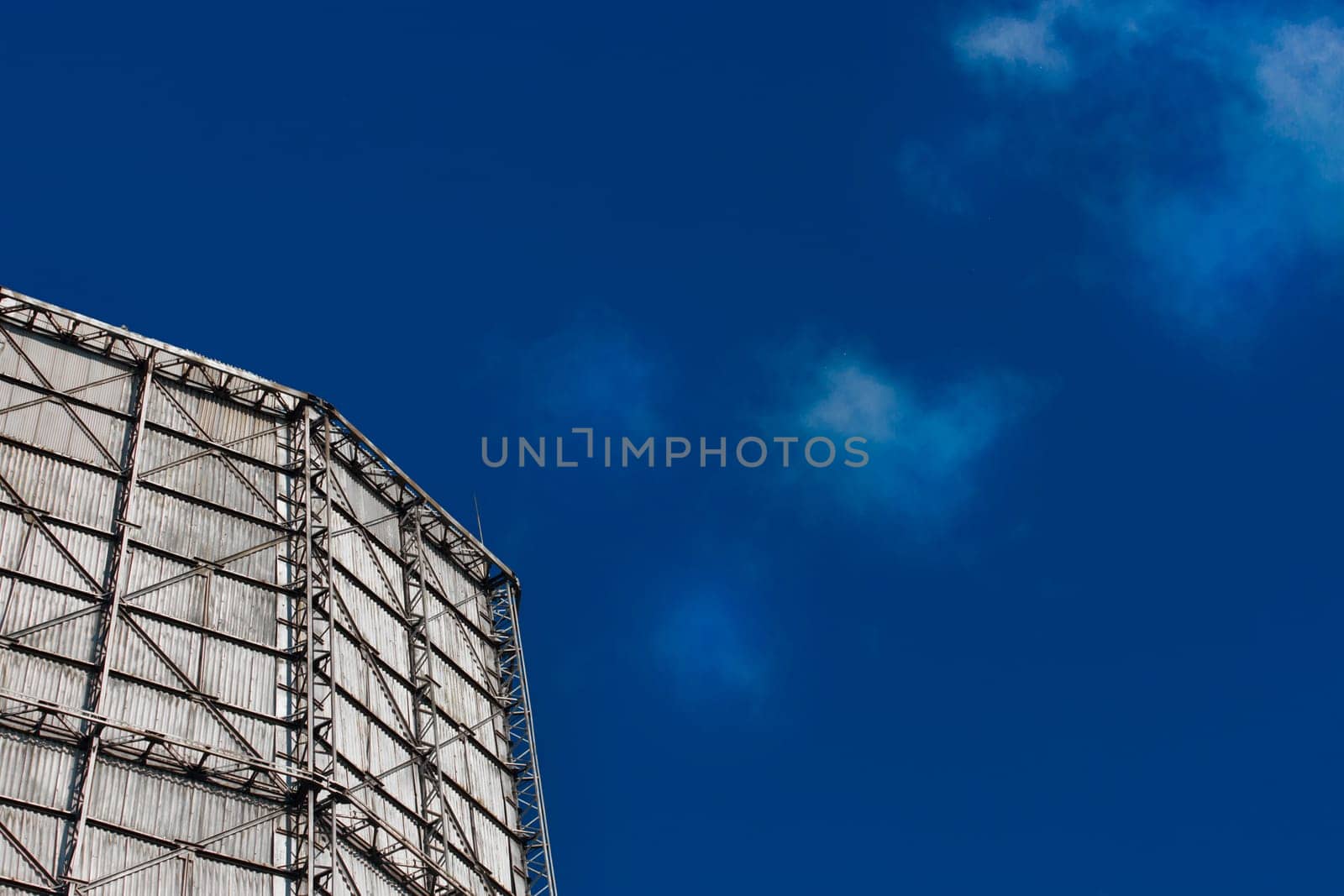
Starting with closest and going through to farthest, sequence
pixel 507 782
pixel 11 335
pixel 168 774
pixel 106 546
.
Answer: pixel 168 774, pixel 106 546, pixel 11 335, pixel 507 782

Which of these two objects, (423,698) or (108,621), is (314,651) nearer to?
(423,698)

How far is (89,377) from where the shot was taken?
4672 centimetres

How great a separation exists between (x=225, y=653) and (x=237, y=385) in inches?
374

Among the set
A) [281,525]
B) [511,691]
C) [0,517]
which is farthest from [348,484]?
[0,517]

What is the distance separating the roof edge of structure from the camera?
4691 cm

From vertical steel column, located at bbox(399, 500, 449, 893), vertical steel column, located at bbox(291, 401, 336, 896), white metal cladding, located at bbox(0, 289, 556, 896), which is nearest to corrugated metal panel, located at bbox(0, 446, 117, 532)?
white metal cladding, located at bbox(0, 289, 556, 896)

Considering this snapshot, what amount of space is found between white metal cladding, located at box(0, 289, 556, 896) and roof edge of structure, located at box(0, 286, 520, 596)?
0.22 feet

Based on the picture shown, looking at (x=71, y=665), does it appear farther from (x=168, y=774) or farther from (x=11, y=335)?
(x=11, y=335)

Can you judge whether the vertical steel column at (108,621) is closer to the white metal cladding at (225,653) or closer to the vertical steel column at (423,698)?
the white metal cladding at (225,653)

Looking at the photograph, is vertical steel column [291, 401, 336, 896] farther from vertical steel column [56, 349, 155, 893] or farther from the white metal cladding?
vertical steel column [56, 349, 155, 893]

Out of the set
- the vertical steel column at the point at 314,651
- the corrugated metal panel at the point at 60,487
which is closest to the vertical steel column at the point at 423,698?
the vertical steel column at the point at 314,651

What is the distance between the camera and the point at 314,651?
45.0 metres

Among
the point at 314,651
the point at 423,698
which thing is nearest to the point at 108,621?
the point at 314,651

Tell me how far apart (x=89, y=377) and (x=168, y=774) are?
11964mm
